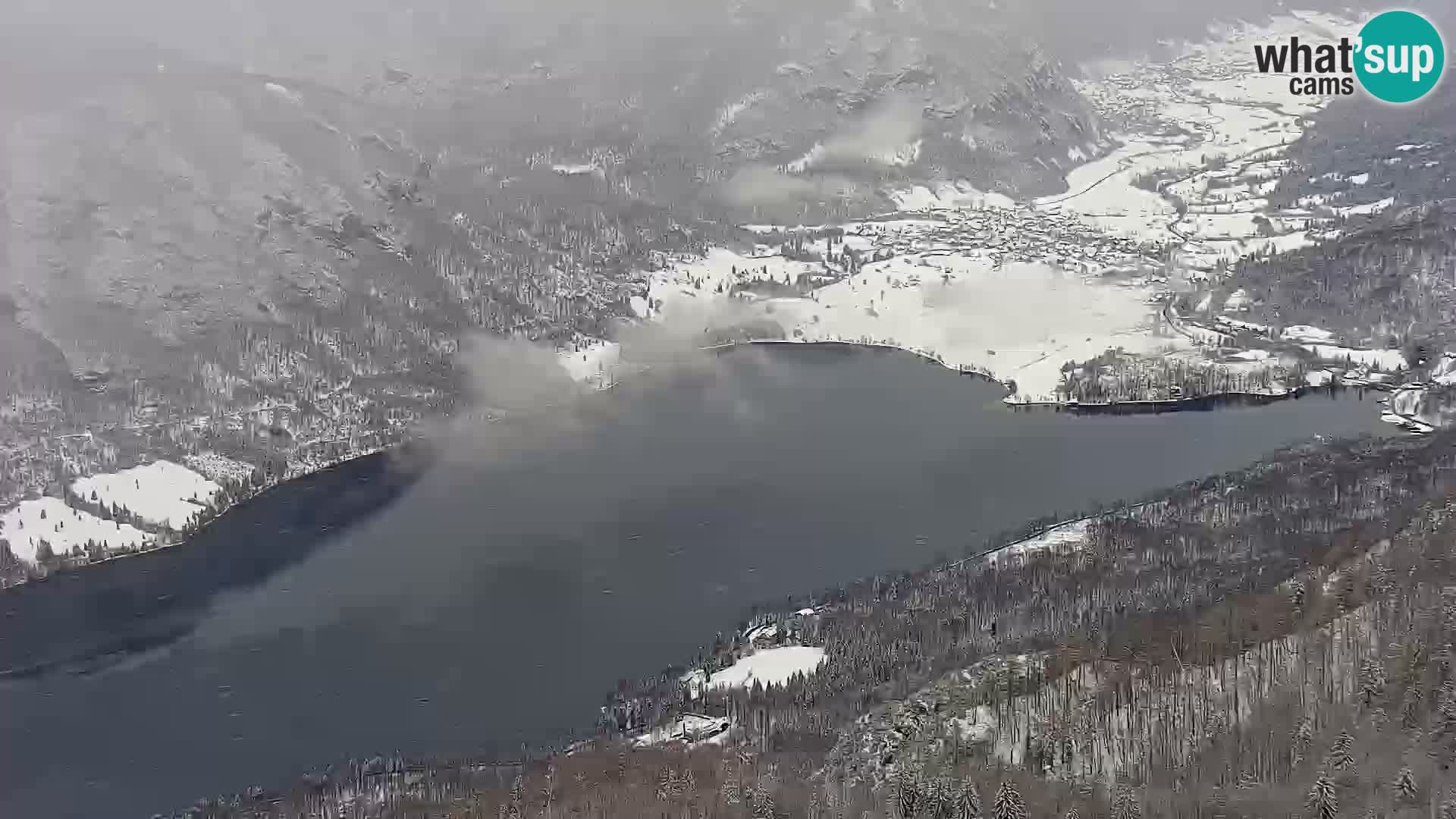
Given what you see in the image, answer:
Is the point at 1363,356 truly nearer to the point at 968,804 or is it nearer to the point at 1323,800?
the point at 1323,800

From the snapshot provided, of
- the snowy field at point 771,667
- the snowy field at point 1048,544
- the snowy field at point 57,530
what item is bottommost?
the snowy field at point 771,667

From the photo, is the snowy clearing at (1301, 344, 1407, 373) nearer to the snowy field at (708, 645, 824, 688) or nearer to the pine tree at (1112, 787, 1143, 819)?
the snowy field at (708, 645, 824, 688)

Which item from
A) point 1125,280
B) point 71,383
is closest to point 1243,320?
point 1125,280

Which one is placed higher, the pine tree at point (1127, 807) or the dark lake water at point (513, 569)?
the dark lake water at point (513, 569)

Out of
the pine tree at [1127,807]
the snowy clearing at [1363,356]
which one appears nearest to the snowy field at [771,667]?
the pine tree at [1127,807]

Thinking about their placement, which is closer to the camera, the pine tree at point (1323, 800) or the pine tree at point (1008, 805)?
the pine tree at point (1323, 800)

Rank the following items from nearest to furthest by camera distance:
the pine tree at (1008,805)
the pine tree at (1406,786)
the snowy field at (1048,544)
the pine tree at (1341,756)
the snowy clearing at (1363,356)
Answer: the pine tree at (1406,786)
the pine tree at (1341,756)
the pine tree at (1008,805)
the snowy field at (1048,544)
the snowy clearing at (1363,356)

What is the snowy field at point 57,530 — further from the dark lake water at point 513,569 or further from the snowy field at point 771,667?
the snowy field at point 771,667
